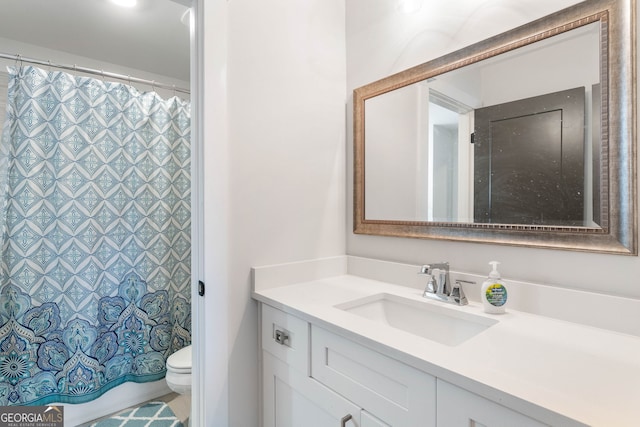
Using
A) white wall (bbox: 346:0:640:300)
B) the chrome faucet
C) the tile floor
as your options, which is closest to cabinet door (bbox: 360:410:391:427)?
the chrome faucet

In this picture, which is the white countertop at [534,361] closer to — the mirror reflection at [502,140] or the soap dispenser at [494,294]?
the soap dispenser at [494,294]

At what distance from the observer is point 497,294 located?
957mm

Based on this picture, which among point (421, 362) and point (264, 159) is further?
point (264, 159)

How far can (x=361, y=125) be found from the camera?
1.53 metres

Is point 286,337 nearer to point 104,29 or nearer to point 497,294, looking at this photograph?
point 497,294

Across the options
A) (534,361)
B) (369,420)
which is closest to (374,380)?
(369,420)

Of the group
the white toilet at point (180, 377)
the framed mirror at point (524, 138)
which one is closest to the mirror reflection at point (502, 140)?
the framed mirror at point (524, 138)

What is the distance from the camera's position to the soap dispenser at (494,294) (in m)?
0.96

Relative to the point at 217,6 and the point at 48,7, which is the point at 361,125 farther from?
the point at 48,7

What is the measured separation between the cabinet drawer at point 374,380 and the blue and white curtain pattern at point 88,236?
1447 mm

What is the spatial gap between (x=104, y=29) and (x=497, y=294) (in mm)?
2750

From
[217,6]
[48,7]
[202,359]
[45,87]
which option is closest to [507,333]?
[202,359]

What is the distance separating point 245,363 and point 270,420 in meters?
0.23

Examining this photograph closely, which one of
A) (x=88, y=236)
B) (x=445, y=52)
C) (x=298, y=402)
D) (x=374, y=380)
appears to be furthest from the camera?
(x=88, y=236)
